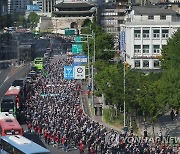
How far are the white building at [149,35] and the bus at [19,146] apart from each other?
42.7 meters

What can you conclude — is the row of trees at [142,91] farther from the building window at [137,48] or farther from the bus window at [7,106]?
the building window at [137,48]

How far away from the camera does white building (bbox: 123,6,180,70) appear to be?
266 ft

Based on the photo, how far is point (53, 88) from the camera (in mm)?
69125

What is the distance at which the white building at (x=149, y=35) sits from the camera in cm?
8094

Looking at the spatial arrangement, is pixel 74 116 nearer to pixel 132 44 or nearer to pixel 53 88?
pixel 53 88

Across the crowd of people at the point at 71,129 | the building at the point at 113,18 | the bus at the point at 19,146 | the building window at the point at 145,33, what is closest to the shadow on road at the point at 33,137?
the crowd of people at the point at 71,129

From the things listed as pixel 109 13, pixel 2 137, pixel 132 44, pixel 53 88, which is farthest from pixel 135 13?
pixel 109 13

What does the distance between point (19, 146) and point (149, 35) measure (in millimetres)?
46357

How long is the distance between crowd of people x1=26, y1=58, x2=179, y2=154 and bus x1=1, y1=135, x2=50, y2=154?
5.04 metres

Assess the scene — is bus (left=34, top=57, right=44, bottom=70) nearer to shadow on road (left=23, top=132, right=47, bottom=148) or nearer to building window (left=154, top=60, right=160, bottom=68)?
building window (left=154, top=60, right=160, bottom=68)

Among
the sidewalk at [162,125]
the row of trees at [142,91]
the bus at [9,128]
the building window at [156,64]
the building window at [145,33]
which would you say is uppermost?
the building window at [145,33]

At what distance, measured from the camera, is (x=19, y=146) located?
36.8 m

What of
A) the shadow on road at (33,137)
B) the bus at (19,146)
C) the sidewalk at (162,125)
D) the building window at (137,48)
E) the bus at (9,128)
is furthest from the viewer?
the building window at (137,48)

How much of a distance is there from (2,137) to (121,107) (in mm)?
15687
